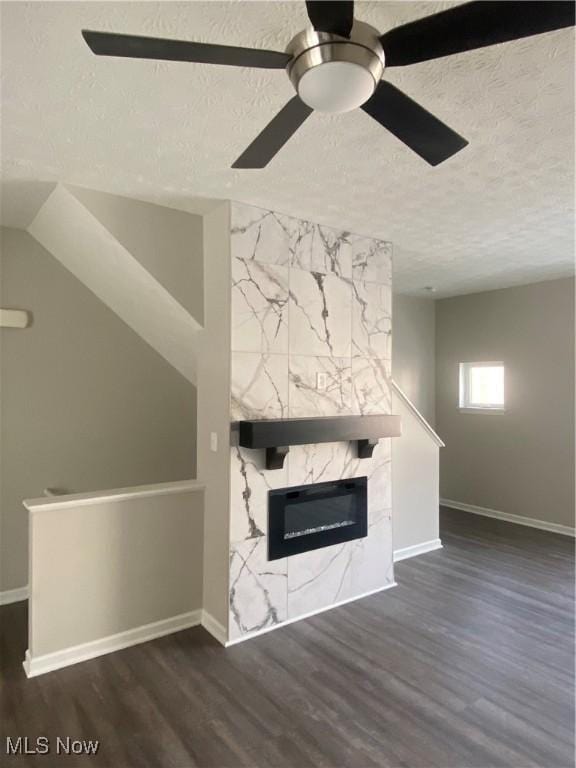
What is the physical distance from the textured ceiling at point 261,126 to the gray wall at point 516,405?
199 centimetres

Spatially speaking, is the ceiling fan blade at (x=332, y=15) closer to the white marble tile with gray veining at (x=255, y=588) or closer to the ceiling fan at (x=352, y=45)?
the ceiling fan at (x=352, y=45)

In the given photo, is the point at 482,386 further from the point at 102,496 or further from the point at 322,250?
the point at 102,496

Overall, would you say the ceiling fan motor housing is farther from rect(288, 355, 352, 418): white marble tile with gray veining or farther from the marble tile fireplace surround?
rect(288, 355, 352, 418): white marble tile with gray veining

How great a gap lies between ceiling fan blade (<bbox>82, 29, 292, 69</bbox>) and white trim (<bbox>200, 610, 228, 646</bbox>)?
9.64 ft

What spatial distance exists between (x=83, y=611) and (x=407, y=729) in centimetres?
189

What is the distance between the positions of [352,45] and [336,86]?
0.10 meters

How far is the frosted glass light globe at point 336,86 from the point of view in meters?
1.25

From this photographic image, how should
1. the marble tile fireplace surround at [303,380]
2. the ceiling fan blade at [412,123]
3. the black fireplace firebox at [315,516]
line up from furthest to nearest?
the black fireplace firebox at [315,516], the marble tile fireplace surround at [303,380], the ceiling fan blade at [412,123]

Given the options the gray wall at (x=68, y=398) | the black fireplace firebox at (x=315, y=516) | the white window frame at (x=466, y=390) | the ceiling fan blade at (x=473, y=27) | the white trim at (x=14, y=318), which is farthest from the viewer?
the white window frame at (x=466, y=390)

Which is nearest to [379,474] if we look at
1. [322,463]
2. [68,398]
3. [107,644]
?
[322,463]

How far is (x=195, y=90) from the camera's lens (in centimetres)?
181

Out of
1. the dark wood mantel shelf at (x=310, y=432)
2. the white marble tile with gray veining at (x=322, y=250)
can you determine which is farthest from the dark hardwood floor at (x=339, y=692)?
the white marble tile with gray veining at (x=322, y=250)

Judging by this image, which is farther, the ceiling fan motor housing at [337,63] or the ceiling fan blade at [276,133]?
the ceiling fan blade at [276,133]

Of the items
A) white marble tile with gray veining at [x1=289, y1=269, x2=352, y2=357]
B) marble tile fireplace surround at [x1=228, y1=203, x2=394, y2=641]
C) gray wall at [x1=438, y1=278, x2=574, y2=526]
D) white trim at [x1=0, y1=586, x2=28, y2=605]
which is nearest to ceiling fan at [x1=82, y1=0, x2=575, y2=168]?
marble tile fireplace surround at [x1=228, y1=203, x2=394, y2=641]
